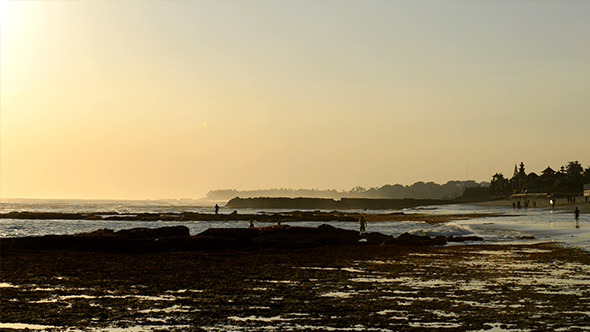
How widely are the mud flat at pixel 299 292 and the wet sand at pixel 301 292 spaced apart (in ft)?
0.12

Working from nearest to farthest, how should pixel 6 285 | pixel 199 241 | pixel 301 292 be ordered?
pixel 301 292
pixel 6 285
pixel 199 241

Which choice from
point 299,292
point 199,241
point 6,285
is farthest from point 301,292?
point 199,241

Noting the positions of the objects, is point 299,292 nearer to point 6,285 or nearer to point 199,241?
point 6,285

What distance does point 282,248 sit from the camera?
40250 millimetres

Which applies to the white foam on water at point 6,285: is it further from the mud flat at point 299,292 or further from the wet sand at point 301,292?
the mud flat at point 299,292

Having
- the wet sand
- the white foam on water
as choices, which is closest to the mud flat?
the wet sand

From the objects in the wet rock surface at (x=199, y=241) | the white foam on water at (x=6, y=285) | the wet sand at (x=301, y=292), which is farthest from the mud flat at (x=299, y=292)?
the wet rock surface at (x=199, y=241)

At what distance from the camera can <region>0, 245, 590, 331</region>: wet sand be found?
49.7 feet

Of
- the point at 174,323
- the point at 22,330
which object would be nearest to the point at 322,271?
the point at 174,323

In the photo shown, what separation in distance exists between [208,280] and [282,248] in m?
17.1

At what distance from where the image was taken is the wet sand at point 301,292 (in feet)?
49.7

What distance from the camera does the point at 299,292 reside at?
19984 millimetres

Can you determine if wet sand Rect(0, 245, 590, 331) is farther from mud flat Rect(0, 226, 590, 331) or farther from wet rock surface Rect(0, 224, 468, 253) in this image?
wet rock surface Rect(0, 224, 468, 253)

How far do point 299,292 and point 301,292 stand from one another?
7 centimetres
